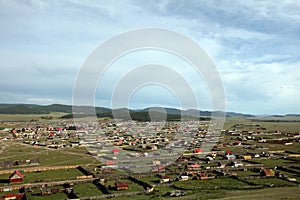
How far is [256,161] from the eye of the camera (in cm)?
3719

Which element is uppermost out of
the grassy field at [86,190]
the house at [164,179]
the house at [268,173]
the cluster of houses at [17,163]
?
the house at [268,173]

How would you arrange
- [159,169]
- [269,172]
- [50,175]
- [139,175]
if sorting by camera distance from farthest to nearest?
[159,169]
[50,175]
[139,175]
[269,172]

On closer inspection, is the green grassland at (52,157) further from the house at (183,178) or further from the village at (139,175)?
the house at (183,178)

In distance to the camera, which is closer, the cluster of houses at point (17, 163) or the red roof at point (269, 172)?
the red roof at point (269, 172)

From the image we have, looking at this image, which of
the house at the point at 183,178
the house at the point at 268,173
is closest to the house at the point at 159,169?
the house at the point at 183,178

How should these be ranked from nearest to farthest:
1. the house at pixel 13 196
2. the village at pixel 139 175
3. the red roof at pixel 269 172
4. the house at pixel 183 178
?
the house at pixel 13 196 < the village at pixel 139 175 < the house at pixel 183 178 < the red roof at pixel 269 172

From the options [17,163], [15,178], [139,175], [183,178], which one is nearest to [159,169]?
[139,175]

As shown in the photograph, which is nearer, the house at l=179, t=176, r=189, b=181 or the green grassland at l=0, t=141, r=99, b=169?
the house at l=179, t=176, r=189, b=181

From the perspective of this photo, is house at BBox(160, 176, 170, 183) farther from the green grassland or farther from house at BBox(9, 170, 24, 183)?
house at BBox(9, 170, 24, 183)

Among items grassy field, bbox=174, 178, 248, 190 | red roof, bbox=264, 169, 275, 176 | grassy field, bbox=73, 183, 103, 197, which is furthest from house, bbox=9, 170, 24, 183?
red roof, bbox=264, 169, 275, 176

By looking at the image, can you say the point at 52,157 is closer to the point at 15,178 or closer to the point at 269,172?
the point at 15,178

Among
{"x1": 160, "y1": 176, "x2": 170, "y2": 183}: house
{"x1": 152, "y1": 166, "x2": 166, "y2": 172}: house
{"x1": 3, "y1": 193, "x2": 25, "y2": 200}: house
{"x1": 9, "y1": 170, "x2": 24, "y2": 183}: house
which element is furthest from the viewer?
{"x1": 152, "y1": 166, "x2": 166, "y2": 172}: house

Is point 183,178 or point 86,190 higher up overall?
point 183,178

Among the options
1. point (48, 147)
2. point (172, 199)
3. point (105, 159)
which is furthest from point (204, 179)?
point (48, 147)
